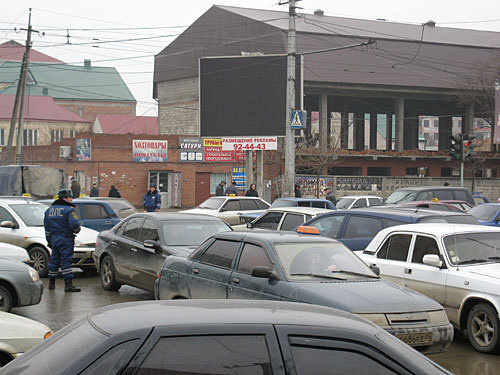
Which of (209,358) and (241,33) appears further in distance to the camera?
(241,33)

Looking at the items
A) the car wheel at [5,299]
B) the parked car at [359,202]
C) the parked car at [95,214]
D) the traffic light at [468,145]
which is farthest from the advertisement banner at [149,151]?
the car wheel at [5,299]

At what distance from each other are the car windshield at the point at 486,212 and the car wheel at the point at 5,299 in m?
14.2

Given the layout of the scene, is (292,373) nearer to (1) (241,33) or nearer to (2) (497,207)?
(2) (497,207)

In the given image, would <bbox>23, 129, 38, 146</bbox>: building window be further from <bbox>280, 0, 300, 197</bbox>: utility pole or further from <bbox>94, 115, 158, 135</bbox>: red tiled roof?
<bbox>280, 0, 300, 197</bbox>: utility pole

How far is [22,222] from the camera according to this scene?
14719mm

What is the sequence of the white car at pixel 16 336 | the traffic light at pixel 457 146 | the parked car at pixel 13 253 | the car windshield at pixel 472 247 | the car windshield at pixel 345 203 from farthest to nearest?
the car windshield at pixel 345 203 < the traffic light at pixel 457 146 < the parked car at pixel 13 253 < the car windshield at pixel 472 247 < the white car at pixel 16 336

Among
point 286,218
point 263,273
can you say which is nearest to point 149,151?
point 286,218

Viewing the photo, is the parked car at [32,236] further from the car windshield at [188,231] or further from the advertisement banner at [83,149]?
the advertisement banner at [83,149]

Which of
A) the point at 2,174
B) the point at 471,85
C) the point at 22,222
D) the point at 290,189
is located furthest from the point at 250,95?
the point at 471,85

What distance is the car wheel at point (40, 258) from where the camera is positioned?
14.5 m

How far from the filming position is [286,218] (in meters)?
15.9

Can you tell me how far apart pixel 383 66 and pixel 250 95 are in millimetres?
20953

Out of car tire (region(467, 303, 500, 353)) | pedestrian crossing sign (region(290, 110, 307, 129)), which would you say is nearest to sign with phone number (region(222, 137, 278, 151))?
pedestrian crossing sign (region(290, 110, 307, 129))

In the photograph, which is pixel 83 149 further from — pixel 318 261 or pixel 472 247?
pixel 318 261
